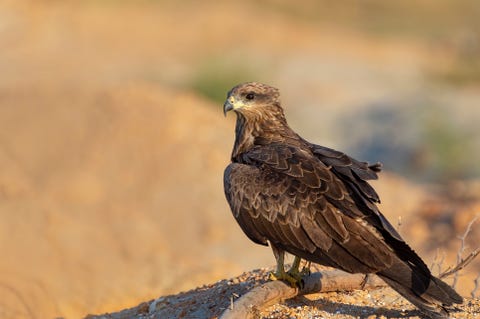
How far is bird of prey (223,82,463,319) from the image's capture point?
5.82 m

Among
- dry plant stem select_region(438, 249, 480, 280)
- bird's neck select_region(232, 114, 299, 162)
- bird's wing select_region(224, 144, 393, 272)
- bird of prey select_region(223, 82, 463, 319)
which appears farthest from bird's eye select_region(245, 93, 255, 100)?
dry plant stem select_region(438, 249, 480, 280)

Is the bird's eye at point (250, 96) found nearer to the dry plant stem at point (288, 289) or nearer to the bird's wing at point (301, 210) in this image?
the bird's wing at point (301, 210)

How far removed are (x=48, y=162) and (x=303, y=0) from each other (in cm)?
2706

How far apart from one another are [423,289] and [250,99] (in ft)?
8.27

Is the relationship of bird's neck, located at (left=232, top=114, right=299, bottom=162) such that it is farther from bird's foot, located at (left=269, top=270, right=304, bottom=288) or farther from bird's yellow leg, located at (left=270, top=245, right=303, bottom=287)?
bird's foot, located at (left=269, top=270, right=304, bottom=288)

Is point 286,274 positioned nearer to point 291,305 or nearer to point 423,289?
point 291,305

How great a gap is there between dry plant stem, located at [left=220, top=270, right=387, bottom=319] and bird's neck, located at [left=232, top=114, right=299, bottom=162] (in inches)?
46.5

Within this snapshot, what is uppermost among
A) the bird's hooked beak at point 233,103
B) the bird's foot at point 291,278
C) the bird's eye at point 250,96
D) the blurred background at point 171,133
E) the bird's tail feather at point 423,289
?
the blurred background at point 171,133

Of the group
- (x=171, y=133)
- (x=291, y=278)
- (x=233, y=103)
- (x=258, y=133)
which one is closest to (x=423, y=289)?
(x=291, y=278)

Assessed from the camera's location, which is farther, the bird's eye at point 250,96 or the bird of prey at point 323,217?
the bird's eye at point 250,96

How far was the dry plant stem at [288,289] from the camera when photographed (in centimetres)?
601

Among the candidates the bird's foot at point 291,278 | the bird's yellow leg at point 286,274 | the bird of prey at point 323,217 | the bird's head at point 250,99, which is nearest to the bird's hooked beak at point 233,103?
the bird's head at point 250,99

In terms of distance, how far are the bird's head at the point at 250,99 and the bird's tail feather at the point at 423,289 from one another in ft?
7.22

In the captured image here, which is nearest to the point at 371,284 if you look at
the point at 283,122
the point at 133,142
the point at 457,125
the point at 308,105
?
the point at 283,122
